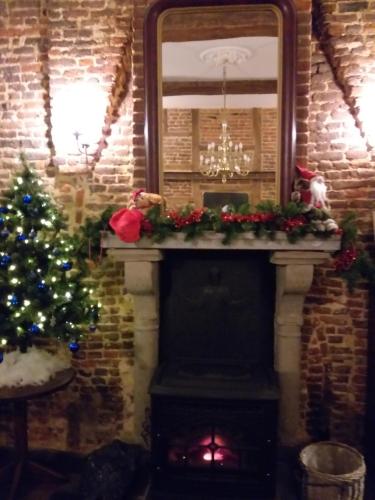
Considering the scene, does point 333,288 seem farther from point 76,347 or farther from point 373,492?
point 76,347

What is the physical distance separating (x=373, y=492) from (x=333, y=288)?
1.47 metres

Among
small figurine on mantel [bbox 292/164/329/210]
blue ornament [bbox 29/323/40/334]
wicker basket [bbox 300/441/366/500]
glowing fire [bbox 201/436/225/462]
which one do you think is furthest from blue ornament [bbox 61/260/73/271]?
wicker basket [bbox 300/441/366/500]

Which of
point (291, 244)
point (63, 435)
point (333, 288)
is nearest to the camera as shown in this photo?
point (291, 244)

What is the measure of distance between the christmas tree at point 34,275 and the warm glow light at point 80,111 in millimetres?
429

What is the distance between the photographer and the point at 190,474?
3.09 metres

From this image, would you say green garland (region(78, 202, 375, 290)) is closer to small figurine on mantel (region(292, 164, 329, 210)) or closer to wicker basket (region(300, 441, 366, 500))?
small figurine on mantel (region(292, 164, 329, 210))

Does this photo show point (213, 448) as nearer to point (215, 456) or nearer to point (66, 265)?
point (215, 456)

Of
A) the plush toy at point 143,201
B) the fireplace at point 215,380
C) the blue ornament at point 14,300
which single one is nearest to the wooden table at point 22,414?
the blue ornament at point 14,300

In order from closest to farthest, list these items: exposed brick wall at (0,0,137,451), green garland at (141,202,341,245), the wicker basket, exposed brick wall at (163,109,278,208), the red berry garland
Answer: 1. the wicker basket
2. green garland at (141,202,341,245)
3. the red berry garland
4. exposed brick wall at (163,109,278,208)
5. exposed brick wall at (0,0,137,451)

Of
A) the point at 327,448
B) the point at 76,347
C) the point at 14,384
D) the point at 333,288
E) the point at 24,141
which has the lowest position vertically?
the point at 327,448

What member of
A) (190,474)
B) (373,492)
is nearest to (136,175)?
(190,474)

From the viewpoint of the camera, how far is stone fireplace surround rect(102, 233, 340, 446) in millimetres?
3064

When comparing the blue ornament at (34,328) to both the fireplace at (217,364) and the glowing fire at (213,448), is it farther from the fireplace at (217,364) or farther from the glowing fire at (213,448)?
the glowing fire at (213,448)

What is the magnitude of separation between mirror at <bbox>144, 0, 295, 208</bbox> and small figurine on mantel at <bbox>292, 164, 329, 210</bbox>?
84 mm
